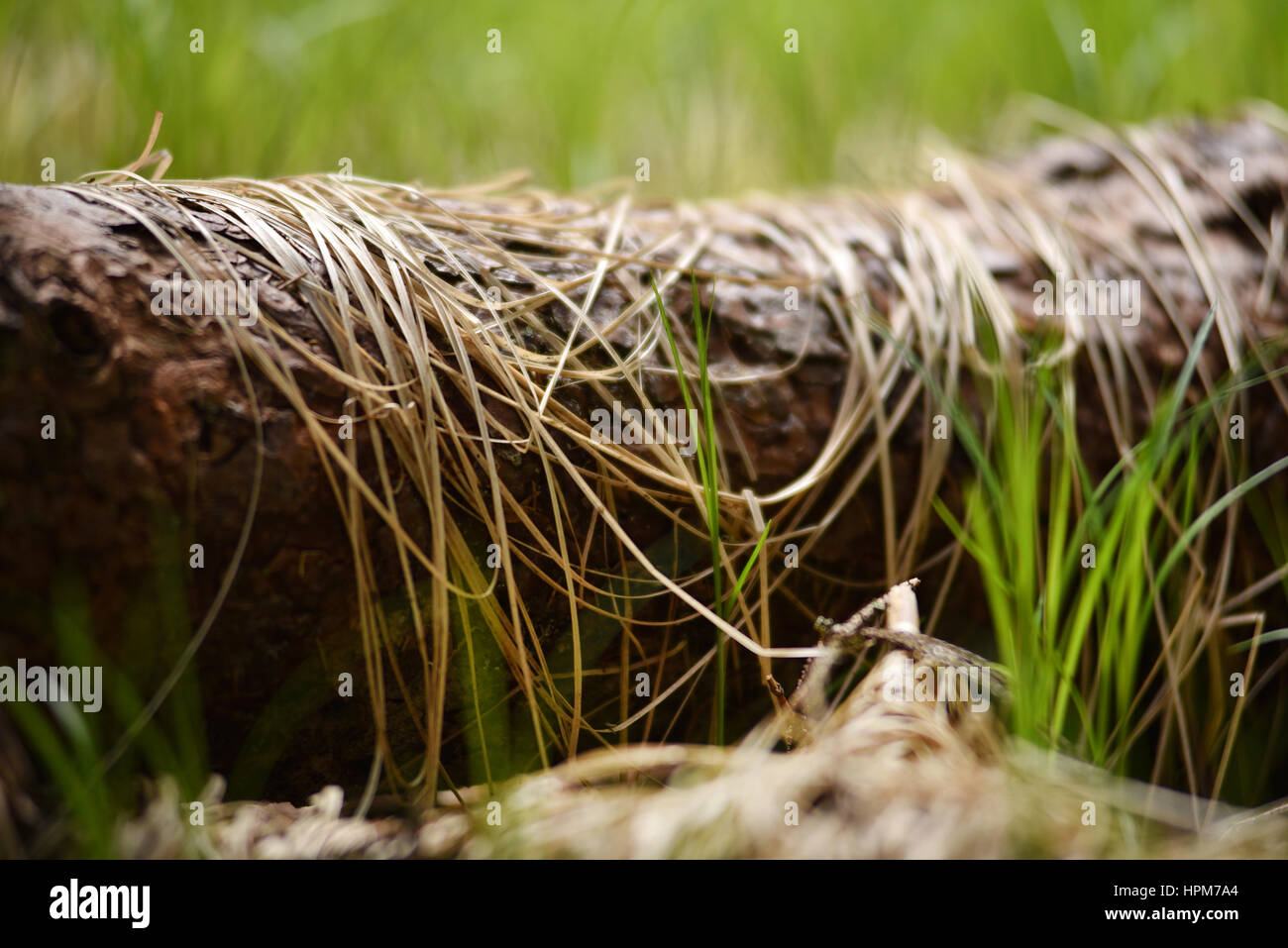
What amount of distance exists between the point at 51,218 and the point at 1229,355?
1234 millimetres

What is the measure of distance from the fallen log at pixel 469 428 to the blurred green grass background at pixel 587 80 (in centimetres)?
62

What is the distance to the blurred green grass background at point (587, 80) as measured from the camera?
1.50 meters

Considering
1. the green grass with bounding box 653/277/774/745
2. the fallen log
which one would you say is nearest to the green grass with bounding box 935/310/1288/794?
the fallen log

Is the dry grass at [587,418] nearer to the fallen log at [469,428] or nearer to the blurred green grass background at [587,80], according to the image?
the fallen log at [469,428]

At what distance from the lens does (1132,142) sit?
127cm

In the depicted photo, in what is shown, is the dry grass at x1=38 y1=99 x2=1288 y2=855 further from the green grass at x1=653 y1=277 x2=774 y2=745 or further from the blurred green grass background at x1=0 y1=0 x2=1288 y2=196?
the blurred green grass background at x1=0 y1=0 x2=1288 y2=196

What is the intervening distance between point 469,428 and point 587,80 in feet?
4.60

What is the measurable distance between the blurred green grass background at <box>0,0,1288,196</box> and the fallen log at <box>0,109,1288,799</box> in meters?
0.62

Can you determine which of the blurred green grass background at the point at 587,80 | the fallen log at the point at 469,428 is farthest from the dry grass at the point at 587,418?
the blurred green grass background at the point at 587,80

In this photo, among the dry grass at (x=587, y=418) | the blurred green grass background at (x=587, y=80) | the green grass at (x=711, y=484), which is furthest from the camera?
the blurred green grass background at (x=587, y=80)

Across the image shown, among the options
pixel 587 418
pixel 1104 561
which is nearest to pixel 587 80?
pixel 587 418

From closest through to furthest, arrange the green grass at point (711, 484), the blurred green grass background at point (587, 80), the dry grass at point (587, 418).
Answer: the dry grass at point (587, 418) < the green grass at point (711, 484) < the blurred green grass background at point (587, 80)

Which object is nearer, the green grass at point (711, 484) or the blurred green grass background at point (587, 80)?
the green grass at point (711, 484)

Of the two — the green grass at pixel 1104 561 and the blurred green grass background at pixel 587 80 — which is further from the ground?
the blurred green grass background at pixel 587 80
